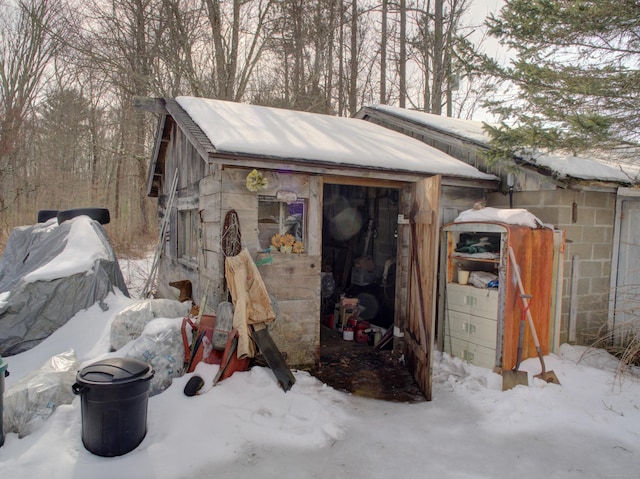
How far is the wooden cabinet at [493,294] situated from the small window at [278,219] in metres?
2.21

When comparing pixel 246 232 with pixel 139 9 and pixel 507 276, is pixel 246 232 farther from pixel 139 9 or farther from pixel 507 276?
pixel 139 9

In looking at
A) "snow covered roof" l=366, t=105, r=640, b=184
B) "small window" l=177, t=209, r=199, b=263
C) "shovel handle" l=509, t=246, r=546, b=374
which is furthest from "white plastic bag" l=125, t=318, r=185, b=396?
"snow covered roof" l=366, t=105, r=640, b=184

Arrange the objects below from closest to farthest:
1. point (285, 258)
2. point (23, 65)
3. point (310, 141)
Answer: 1. point (285, 258)
2. point (310, 141)
3. point (23, 65)

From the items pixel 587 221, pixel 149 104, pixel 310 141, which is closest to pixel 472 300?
pixel 587 221

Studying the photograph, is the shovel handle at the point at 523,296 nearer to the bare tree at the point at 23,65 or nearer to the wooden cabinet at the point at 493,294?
the wooden cabinet at the point at 493,294

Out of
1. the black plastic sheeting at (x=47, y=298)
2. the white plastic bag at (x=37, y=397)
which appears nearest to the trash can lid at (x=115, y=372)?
the white plastic bag at (x=37, y=397)

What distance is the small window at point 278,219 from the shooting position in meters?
5.57

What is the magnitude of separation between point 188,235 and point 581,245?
6.55 metres

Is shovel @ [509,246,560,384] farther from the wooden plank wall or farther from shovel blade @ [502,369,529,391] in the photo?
the wooden plank wall

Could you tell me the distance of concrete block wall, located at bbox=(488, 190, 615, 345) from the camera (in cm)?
611

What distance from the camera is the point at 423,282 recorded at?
5391 millimetres

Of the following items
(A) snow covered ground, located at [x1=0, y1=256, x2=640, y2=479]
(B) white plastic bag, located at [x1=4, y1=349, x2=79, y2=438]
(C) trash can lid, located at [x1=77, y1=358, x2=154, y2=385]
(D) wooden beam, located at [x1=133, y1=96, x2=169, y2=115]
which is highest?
(D) wooden beam, located at [x1=133, y1=96, x2=169, y2=115]

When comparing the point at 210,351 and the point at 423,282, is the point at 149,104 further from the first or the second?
the point at 423,282

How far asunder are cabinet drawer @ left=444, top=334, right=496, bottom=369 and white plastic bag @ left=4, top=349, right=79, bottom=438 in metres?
4.75
